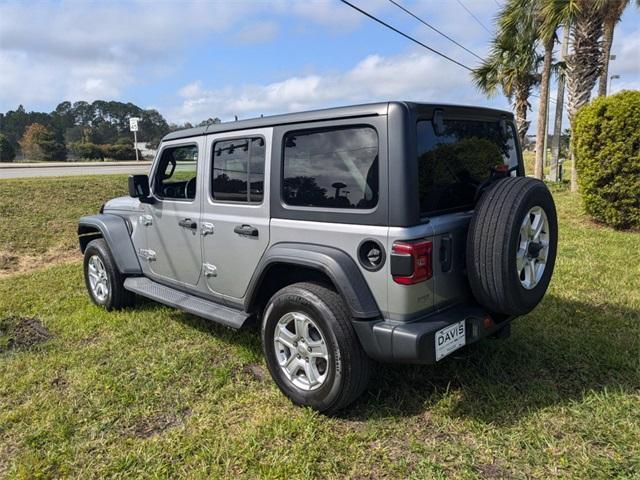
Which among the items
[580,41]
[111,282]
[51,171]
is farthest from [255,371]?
[51,171]

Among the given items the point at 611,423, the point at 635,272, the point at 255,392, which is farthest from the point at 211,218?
the point at 635,272

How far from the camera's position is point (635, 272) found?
5641 millimetres

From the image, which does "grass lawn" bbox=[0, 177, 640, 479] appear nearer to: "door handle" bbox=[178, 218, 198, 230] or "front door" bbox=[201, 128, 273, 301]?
"front door" bbox=[201, 128, 273, 301]

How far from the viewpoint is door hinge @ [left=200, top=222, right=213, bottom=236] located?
146 inches

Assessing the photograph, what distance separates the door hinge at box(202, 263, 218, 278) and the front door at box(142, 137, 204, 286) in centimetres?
9

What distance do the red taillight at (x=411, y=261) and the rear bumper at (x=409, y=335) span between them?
252 mm

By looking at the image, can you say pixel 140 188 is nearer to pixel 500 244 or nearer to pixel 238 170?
pixel 238 170

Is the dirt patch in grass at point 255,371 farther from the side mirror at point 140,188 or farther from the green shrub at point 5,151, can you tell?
the green shrub at point 5,151

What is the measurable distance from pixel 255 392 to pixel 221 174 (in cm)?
167

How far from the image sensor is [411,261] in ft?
8.27

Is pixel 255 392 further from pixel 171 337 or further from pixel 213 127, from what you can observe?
pixel 213 127

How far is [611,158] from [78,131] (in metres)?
69.4

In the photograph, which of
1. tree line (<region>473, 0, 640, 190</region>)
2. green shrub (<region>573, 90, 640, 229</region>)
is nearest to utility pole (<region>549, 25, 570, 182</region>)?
tree line (<region>473, 0, 640, 190</region>)

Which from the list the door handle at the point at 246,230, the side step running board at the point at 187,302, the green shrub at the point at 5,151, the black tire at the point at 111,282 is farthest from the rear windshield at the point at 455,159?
the green shrub at the point at 5,151
